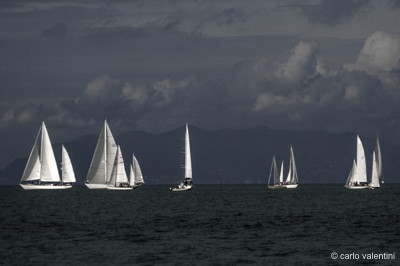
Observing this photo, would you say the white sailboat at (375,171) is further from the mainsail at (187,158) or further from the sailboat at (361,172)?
the mainsail at (187,158)

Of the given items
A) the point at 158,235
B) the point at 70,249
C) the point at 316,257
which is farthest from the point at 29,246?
the point at 316,257

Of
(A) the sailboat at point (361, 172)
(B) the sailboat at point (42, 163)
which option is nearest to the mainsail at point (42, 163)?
(B) the sailboat at point (42, 163)

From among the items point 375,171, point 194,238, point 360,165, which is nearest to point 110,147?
point 360,165

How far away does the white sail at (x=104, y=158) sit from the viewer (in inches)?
6634

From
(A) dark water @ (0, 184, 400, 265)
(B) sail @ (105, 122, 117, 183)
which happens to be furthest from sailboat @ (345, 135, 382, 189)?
(A) dark water @ (0, 184, 400, 265)

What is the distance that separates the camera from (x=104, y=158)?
171000 millimetres

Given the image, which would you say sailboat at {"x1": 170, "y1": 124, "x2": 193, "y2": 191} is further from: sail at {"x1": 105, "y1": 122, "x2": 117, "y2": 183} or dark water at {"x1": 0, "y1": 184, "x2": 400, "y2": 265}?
dark water at {"x1": 0, "y1": 184, "x2": 400, "y2": 265}

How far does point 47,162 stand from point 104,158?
13232 mm

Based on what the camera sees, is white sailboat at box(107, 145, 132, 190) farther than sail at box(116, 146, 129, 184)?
Yes

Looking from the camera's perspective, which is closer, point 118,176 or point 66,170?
point 118,176

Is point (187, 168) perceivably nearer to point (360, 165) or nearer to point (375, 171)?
point (360, 165)

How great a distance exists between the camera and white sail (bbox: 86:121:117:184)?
16850cm

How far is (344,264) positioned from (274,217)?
124ft

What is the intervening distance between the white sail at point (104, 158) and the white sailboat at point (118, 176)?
1.25 m
